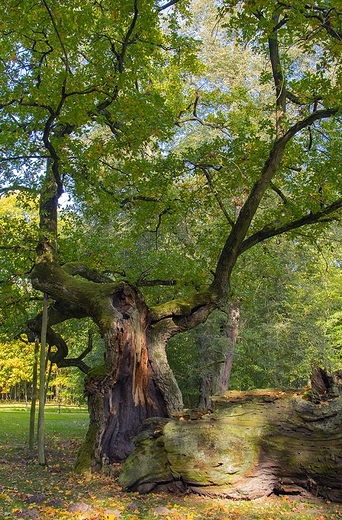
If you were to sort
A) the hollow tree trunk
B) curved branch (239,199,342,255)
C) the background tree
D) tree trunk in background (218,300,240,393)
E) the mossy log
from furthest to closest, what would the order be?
1. tree trunk in background (218,300,240,393)
2. curved branch (239,199,342,255)
3. the background tree
4. the hollow tree trunk
5. the mossy log

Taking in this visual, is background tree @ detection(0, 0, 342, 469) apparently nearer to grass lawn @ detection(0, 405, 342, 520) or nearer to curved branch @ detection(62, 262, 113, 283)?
curved branch @ detection(62, 262, 113, 283)

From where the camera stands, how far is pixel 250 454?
22.9 ft

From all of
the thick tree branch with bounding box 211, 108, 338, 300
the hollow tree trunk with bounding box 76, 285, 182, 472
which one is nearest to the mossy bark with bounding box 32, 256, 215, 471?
the hollow tree trunk with bounding box 76, 285, 182, 472

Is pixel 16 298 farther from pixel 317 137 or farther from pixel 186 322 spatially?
pixel 317 137

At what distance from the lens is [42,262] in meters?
10.4

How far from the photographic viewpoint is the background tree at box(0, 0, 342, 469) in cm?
888

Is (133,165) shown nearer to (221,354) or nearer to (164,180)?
(164,180)

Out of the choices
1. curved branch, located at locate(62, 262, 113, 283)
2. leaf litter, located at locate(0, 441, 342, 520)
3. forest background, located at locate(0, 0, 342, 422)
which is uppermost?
forest background, located at locate(0, 0, 342, 422)

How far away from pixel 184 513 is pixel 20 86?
8.48 m

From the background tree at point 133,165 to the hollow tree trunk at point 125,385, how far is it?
24 millimetres

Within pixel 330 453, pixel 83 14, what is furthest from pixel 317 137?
pixel 330 453

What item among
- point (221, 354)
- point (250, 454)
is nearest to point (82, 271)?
point (250, 454)

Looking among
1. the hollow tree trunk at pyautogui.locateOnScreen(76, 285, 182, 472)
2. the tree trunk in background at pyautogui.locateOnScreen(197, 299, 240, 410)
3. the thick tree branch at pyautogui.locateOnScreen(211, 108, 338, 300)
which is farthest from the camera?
the tree trunk in background at pyautogui.locateOnScreen(197, 299, 240, 410)

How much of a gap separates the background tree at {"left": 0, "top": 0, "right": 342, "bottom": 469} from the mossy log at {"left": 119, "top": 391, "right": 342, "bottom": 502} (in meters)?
1.62
